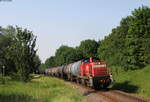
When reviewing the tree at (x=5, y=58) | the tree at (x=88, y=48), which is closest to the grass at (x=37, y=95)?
the tree at (x=5, y=58)

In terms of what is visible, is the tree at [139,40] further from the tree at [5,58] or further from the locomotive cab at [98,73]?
the tree at [5,58]

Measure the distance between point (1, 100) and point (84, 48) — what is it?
102850 mm

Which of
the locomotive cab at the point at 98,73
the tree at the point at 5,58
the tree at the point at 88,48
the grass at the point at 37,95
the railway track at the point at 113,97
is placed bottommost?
the railway track at the point at 113,97

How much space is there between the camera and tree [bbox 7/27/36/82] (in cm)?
3059

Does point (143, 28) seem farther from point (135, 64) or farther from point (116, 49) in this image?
point (116, 49)

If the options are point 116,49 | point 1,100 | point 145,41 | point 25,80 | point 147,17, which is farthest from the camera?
point 116,49

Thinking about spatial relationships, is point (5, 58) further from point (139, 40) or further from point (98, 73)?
point (98, 73)

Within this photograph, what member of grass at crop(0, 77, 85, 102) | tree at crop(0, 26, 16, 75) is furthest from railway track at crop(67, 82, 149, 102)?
tree at crop(0, 26, 16, 75)

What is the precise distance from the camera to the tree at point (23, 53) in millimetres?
30594

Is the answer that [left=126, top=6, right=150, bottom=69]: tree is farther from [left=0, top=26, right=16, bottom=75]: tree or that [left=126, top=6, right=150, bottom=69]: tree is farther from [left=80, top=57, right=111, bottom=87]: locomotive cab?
[left=0, top=26, right=16, bottom=75]: tree

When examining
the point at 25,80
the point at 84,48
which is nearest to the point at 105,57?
the point at 84,48

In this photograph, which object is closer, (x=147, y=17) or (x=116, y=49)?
(x=147, y=17)

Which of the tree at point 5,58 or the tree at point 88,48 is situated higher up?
the tree at point 88,48

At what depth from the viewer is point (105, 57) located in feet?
283
